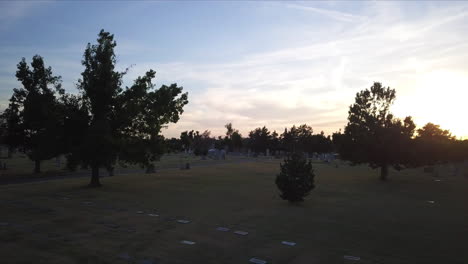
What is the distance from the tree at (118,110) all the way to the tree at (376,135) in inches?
782

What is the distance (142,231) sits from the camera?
10.3 meters

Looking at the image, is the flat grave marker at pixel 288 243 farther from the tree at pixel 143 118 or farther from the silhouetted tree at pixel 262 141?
the silhouetted tree at pixel 262 141

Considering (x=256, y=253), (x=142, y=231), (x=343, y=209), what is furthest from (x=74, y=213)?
(x=343, y=209)

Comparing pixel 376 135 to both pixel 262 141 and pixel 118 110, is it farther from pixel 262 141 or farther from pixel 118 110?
pixel 262 141

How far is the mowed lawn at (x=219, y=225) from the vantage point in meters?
8.24

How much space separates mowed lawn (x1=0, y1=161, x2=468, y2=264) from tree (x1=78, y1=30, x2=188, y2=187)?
274cm

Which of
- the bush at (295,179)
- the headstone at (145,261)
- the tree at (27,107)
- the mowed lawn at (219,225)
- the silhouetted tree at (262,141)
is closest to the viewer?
the headstone at (145,261)

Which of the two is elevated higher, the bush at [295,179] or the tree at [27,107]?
the tree at [27,107]

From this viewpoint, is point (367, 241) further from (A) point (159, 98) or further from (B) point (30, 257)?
(A) point (159, 98)

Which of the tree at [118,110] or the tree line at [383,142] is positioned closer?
the tree at [118,110]

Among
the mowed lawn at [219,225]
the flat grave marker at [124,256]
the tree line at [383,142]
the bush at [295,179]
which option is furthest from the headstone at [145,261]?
the tree line at [383,142]

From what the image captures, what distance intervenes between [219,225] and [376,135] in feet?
81.1

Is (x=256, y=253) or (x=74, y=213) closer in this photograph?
(x=256, y=253)

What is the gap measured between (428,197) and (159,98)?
65.0ft
